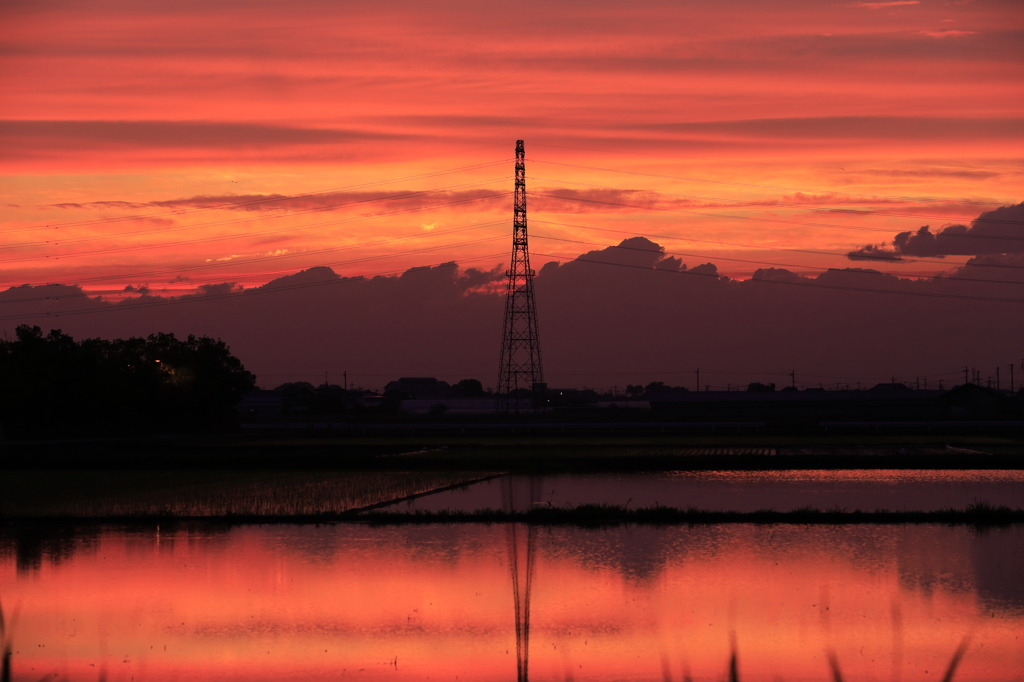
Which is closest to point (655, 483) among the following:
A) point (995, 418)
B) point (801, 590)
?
point (801, 590)

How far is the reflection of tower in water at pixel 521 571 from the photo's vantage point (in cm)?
1465

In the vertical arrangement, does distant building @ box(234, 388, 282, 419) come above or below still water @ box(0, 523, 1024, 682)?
below

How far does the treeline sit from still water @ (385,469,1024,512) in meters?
44.0

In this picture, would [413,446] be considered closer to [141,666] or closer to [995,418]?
[141,666]

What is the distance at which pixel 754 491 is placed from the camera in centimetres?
3738

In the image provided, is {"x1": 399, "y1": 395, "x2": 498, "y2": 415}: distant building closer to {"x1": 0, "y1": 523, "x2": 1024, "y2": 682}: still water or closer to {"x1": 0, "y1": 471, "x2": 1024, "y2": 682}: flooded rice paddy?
{"x1": 0, "y1": 471, "x2": 1024, "y2": 682}: flooded rice paddy

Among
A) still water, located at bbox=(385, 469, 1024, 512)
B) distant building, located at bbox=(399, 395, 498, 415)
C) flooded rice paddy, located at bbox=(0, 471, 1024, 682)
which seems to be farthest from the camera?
distant building, located at bbox=(399, 395, 498, 415)

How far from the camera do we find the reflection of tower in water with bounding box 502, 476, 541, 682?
1465cm

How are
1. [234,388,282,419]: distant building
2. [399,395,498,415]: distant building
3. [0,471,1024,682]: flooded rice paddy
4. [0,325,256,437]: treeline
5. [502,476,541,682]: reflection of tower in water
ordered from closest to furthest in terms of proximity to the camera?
[0,471,1024,682]: flooded rice paddy
[502,476,541,682]: reflection of tower in water
[0,325,256,437]: treeline
[399,395,498,415]: distant building
[234,388,282,419]: distant building

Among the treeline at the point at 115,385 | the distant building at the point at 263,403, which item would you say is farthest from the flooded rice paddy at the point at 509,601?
the distant building at the point at 263,403

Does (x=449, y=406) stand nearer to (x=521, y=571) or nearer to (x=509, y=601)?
(x=521, y=571)

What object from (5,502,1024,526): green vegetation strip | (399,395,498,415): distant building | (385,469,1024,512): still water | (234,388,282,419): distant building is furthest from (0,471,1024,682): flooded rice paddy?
(234,388,282,419): distant building

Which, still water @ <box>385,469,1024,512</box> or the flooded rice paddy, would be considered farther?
still water @ <box>385,469,1024,512</box>

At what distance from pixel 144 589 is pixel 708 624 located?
35.6 feet
